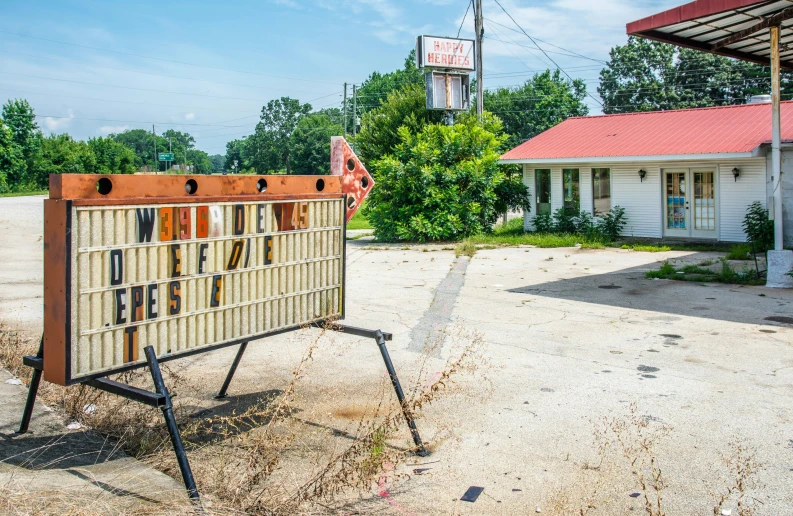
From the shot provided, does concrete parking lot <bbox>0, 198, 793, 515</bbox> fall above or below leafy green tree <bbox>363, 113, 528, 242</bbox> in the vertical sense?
below

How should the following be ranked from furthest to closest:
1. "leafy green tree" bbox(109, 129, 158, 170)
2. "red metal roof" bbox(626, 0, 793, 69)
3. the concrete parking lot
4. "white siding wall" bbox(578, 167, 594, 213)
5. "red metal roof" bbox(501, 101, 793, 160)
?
"leafy green tree" bbox(109, 129, 158, 170), "white siding wall" bbox(578, 167, 594, 213), "red metal roof" bbox(501, 101, 793, 160), "red metal roof" bbox(626, 0, 793, 69), the concrete parking lot

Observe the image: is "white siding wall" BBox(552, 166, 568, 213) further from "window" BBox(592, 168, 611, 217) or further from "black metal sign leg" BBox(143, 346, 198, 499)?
"black metal sign leg" BBox(143, 346, 198, 499)

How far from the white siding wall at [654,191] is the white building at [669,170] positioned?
3 cm

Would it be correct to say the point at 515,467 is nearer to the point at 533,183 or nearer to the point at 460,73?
the point at 533,183

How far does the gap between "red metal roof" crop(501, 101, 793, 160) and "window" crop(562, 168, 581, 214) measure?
0.79m

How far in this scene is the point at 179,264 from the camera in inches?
184

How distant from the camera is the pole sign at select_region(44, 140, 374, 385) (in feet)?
13.5

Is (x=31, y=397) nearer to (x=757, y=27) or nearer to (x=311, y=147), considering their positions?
(x=757, y=27)

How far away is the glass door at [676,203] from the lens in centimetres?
2288

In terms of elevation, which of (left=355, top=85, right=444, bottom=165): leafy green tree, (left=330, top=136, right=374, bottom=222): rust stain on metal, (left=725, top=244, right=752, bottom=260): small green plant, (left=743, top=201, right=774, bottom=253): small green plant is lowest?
(left=725, top=244, right=752, bottom=260): small green plant

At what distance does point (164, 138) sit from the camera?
5310 inches

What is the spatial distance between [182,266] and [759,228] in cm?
1871

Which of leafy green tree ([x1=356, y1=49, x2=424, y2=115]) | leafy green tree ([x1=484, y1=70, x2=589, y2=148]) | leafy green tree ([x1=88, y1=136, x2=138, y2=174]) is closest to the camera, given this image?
leafy green tree ([x1=88, y1=136, x2=138, y2=174])

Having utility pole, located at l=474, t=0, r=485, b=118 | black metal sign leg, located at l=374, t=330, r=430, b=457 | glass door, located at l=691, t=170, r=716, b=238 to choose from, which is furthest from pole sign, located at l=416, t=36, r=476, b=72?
black metal sign leg, located at l=374, t=330, r=430, b=457
